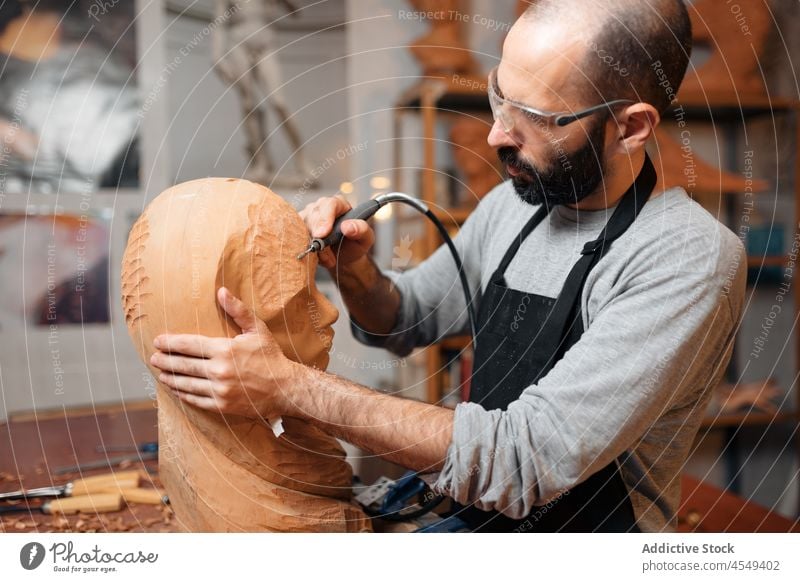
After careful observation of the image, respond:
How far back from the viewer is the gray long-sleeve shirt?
96 cm

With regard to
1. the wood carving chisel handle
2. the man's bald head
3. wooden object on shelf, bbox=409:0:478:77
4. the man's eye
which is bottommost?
the wood carving chisel handle

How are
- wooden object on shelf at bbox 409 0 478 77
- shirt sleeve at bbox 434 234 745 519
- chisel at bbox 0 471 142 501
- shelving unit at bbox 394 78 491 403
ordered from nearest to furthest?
shirt sleeve at bbox 434 234 745 519 → chisel at bbox 0 471 142 501 → shelving unit at bbox 394 78 491 403 → wooden object on shelf at bbox 409 0 478 77

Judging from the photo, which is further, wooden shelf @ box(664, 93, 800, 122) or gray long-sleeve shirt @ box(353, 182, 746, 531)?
wooden shelf @ box(664, 93, 800, 122)

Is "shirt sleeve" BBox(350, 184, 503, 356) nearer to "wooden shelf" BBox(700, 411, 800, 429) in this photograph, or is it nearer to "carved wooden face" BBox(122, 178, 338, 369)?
"carved wooden face" BBox(122, 178, 338, 369)

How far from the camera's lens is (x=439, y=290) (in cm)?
152

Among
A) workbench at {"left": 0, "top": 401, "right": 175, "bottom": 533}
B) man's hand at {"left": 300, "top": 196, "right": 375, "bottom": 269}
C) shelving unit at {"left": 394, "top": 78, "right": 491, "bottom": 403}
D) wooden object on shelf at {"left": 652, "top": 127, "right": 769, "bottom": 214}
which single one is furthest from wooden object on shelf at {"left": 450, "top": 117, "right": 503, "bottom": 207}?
workbench at {"left": 0, "top": 401, "right": 175, "bottom": 533}

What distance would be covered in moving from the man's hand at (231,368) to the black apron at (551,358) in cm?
Result: 39

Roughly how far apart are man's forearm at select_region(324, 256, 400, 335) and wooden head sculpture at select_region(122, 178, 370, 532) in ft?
0.75

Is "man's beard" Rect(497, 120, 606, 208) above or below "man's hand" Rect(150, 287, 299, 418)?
above

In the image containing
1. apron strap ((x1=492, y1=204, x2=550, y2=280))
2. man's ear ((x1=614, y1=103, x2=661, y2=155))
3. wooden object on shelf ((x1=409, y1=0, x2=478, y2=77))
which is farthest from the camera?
wooden object on shelf ((x1=409, y1=0, x2=478, y2=77))

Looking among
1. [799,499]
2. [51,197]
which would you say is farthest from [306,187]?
[799,499]

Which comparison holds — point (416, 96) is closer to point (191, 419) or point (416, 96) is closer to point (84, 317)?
point (84, 317)
